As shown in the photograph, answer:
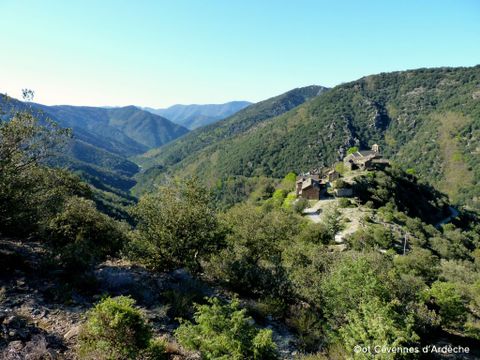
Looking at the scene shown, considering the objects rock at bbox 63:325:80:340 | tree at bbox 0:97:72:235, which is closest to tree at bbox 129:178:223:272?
tree at bbox 0:97:72:235

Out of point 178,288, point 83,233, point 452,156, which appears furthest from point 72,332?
point 452,156

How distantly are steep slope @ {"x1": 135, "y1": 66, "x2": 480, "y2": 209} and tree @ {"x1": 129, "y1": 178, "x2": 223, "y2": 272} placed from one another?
425 ft

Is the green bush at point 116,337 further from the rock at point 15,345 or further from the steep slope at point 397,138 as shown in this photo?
the steep slope at point 397,138

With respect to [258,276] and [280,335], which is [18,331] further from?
[258,276]

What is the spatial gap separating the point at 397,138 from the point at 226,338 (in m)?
188

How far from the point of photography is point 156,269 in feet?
51.0

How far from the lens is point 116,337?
25.8ft

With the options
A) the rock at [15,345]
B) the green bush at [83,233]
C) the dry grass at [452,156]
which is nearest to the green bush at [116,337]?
the rock at [15,345]

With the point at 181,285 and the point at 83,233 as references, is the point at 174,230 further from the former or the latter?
the point at 83,233

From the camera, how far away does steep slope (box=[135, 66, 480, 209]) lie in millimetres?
136500

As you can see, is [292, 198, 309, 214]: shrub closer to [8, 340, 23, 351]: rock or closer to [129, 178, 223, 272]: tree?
[129, 178, 223, 272]: tree

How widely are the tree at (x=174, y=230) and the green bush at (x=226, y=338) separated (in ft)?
20.8

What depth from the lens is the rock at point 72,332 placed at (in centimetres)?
894

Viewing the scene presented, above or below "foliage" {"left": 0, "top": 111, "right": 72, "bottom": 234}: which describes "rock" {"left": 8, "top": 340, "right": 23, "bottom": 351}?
below
